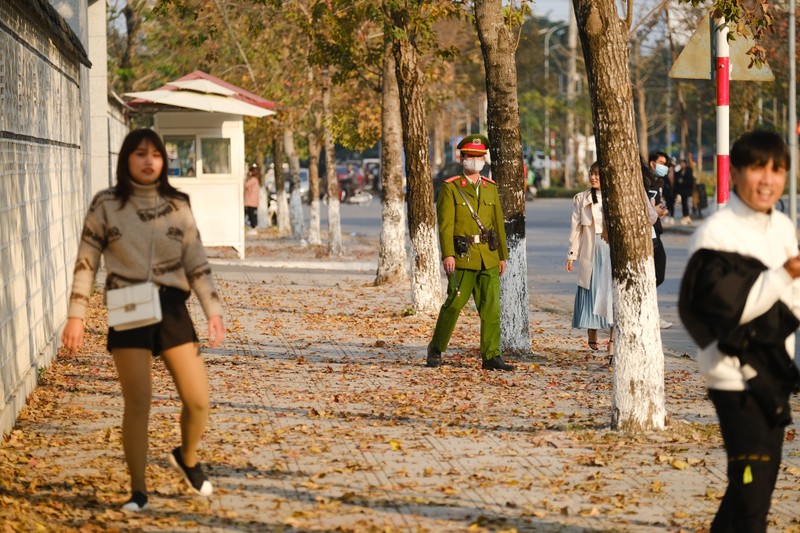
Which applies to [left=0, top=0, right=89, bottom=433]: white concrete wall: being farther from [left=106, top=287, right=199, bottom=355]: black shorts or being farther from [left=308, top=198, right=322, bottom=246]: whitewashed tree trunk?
[left=308, top=198, right=322, bottom=246]: whitewashed tree trunk

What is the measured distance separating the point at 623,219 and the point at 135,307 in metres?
3.26

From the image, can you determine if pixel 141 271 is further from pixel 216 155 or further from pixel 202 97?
pixel 216 155

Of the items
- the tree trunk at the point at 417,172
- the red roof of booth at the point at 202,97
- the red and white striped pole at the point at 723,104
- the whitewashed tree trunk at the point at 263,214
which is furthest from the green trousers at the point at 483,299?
the whitewashed tree trunk at the point at 263,214

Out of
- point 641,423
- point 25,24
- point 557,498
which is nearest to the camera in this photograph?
point 557,498

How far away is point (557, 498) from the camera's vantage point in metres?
7.06

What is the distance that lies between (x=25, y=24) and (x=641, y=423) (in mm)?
5719

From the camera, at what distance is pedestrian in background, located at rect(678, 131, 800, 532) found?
16.9 ft

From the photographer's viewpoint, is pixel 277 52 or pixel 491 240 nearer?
pixel 491 240

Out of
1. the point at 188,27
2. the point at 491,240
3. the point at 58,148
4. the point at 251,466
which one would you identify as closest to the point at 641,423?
the point at 251,466

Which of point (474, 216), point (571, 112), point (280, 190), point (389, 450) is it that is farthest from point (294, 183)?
point (571, 112)

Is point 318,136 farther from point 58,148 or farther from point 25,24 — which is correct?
point 25,24

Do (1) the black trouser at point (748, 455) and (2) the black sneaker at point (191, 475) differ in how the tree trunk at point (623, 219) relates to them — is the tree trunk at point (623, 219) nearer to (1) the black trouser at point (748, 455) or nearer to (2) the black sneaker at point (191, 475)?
(2) the black sneaker at point (191, 475)

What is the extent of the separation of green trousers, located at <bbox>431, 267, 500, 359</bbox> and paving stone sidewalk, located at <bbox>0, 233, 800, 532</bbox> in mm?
272

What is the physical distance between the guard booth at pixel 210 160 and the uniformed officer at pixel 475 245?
1455 centimetres
